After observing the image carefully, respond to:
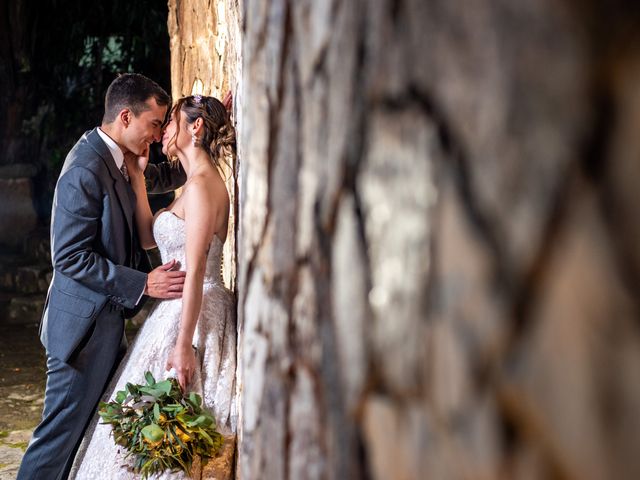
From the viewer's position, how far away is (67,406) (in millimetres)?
3100

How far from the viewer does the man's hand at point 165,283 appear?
10.1 ft

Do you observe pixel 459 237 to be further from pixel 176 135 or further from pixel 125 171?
pixel 125 171

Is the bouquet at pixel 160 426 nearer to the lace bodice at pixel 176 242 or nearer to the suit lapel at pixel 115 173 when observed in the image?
the lace bodice at pixel 176 242

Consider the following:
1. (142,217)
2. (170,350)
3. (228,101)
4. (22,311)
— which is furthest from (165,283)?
(22,311)

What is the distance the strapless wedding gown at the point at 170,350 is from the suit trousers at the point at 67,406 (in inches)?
2.4

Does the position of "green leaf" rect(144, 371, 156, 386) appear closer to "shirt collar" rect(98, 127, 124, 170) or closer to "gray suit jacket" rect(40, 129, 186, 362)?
"gray suit jacket" rect(40, 129, 186, 362)

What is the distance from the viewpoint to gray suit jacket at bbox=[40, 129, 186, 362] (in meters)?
2.98

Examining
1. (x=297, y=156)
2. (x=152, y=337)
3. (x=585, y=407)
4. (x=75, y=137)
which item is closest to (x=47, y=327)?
(x=152, y=337)

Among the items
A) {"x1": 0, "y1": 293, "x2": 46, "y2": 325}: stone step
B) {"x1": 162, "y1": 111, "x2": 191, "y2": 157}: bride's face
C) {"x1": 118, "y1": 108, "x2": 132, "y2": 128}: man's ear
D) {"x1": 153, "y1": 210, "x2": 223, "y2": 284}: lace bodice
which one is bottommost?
{"x1": 0, "y1": 293, "x2": 46, "y2": 325}: stone step

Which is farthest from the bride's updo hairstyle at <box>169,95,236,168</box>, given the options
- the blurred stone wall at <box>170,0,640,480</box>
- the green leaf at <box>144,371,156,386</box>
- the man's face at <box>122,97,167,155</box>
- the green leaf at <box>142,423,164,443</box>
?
the blurred stone wall at <box>170,0,640,480</box>

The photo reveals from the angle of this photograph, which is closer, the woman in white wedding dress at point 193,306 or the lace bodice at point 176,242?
the woman in white wedding dress at point 193,306

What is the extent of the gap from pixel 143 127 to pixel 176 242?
562 mm

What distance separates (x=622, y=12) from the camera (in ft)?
0.95

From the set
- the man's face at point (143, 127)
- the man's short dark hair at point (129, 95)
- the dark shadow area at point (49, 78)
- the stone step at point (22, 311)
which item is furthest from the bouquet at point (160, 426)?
the dark shadow area at point (49, 78)
